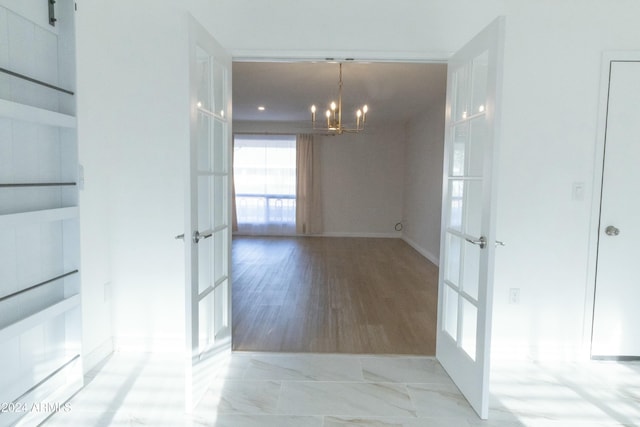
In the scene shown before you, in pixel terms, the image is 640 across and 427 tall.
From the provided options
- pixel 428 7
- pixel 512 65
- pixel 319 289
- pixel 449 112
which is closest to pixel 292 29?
pixel 428 7

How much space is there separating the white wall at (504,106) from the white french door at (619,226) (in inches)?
4.6

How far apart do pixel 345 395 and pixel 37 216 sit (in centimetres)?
185

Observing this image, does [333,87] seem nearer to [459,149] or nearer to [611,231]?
[459,149]

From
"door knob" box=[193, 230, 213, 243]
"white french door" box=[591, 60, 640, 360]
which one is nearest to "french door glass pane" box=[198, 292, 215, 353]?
"door knob" box=[193, 230, 213, 243]

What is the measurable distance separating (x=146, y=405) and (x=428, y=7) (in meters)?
2.95

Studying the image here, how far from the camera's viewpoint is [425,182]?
727 cm

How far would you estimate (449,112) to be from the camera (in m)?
2.76

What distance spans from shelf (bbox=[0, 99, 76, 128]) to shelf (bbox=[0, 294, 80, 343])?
913 millimetres

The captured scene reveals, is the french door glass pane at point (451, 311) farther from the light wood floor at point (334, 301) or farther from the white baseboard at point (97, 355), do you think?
the white baseboard at point (97, 355)

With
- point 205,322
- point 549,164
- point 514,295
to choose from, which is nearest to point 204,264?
point 205,322

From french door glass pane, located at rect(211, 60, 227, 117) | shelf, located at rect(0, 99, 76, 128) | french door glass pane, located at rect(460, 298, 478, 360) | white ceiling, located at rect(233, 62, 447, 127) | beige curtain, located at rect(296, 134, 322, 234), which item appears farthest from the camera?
beige curtain, located at rect(296, 134, 322, 234)

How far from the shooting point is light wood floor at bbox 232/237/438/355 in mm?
3207

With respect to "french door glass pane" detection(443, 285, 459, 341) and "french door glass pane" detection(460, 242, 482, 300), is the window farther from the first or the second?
"french door glass pane" detection(460, 242, 482, 300)

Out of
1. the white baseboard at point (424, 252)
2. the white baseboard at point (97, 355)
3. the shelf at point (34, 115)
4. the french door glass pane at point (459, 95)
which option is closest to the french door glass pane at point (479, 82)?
the french door glass pane at point (459, 95)
